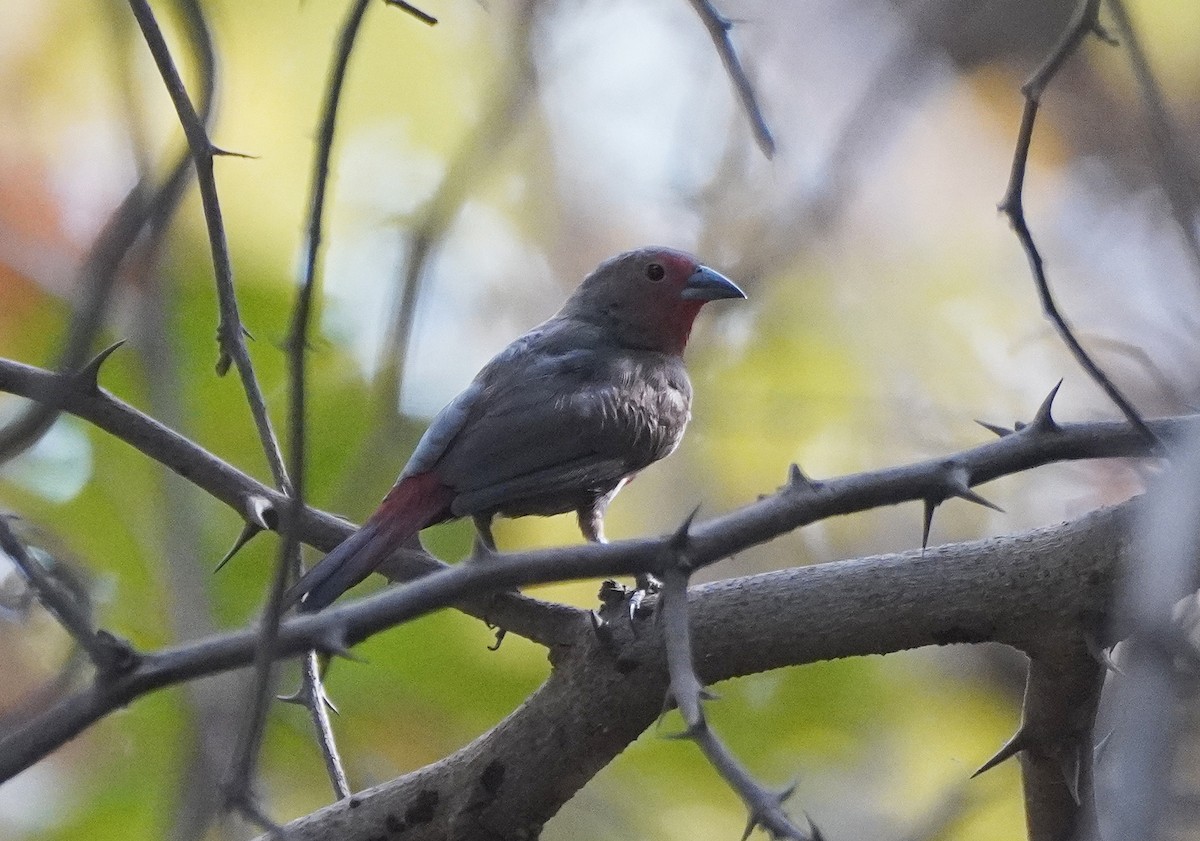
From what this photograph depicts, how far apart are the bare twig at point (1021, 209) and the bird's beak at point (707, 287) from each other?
2488mm

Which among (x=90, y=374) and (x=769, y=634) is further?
(x=90, y=374)

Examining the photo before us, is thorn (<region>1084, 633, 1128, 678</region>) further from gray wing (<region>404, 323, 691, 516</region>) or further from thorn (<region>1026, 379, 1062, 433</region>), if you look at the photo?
gray wing (<region>404, 323, 691, 516</region>)

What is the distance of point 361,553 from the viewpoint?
2.91 metres

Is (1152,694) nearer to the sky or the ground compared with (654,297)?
nearer to the ground

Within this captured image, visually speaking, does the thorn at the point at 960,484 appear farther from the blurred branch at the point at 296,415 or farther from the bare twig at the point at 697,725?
the blurred branch at the point at 296,415

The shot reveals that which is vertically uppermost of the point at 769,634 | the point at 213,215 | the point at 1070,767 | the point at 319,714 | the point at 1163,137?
the point at 213,215

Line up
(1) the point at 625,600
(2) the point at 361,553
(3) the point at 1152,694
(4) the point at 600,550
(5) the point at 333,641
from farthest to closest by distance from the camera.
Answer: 1. (2) the point at 361,553
2. (1) the point at 625,600
3. (4) the point at 600,550
4. (5) the point at 333,641
5. (3) the point at 1152,694

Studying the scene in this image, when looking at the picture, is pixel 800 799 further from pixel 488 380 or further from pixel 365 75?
pixel 365 75

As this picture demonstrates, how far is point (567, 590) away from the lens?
5082mm

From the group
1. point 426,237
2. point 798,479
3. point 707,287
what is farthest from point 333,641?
point 707,287

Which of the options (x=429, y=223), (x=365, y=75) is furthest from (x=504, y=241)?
(x=429, y=223)

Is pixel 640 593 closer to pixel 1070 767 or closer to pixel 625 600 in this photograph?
pixel 625 600

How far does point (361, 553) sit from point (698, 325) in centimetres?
306

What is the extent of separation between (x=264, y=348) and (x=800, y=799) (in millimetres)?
2999
